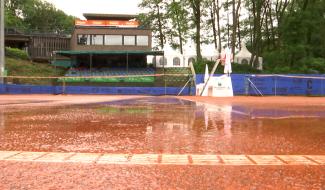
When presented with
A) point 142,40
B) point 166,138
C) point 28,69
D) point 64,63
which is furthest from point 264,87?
point 64,63

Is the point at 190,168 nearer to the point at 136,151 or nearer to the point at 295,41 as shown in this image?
the point at 136,151

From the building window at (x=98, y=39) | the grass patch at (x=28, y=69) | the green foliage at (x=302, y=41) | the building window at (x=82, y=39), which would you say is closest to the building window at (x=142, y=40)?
the building window at (x=98, y=39)

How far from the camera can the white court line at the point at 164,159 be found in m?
3.95

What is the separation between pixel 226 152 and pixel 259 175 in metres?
1.22

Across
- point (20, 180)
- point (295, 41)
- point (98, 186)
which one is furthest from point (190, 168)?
point (295, 41)

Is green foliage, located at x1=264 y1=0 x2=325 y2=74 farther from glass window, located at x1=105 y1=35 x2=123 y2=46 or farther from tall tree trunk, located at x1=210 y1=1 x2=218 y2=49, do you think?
glass window, located at x1=105 y1=35 x2=123 y2=46

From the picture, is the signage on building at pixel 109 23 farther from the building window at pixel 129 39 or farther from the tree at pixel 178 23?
the tree at pixel 178 23

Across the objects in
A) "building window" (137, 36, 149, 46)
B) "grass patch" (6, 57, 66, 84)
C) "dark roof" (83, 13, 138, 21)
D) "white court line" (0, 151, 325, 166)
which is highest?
"dark roof" (83, 13, 138, 21)

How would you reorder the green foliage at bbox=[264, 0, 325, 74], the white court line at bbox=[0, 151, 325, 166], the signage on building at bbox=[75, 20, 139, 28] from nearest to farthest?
the white court line at bbox=[0, 151, 325, 166] < the green foliage at bbox=[264, 0, 325, 74] < the signage on building at bbox=[75, 20, 139, 28]

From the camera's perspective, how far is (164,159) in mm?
4121

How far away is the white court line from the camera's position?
3947 mm

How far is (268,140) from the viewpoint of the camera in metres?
5.66

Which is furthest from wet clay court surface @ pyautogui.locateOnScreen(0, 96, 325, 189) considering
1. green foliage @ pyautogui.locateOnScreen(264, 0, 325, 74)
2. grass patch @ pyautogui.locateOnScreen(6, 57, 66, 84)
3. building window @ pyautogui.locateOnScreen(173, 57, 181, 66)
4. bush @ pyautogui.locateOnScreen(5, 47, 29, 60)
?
building window @ pyautogui.locateOnScreen(173, 57, 181, 66)

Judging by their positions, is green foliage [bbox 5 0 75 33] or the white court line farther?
green foliage [bbox 5 0 75 33]
